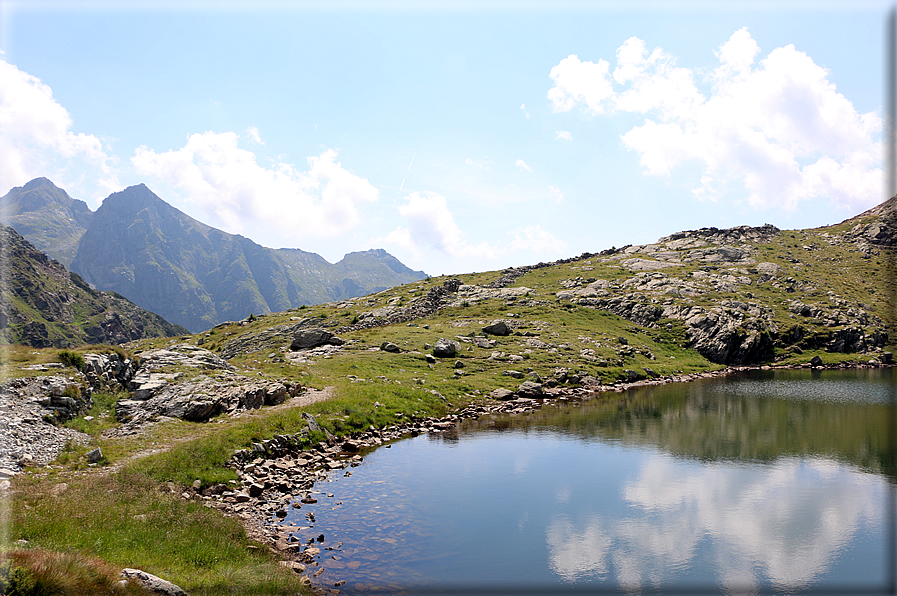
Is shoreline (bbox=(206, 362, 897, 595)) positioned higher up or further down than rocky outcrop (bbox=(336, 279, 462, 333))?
further down

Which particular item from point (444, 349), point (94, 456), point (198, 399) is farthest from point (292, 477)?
point (444, 349)

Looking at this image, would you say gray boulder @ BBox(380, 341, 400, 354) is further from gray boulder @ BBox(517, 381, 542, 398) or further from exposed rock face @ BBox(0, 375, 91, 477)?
exposed rock face @ BBox(0, 375, 91, 477)

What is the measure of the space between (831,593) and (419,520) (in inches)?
793

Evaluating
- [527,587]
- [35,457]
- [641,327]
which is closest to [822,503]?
[527,587]

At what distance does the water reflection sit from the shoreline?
12715mm

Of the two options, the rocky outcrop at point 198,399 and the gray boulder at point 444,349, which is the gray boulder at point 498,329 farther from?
the rocky outcrop at point 198,399

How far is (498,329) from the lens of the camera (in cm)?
9512

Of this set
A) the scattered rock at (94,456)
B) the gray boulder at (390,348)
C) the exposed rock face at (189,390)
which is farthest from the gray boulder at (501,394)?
the scattered rock at (94,456)

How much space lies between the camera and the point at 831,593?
64.5 ft

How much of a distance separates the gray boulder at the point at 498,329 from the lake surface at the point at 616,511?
43.4m

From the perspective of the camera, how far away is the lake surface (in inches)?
811

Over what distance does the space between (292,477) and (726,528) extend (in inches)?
1125

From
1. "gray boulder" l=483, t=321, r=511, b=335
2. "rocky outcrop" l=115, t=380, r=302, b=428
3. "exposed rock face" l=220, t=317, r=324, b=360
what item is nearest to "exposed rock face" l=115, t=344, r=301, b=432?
"rocky outcrop" l=115, t=380, r=302, b=428

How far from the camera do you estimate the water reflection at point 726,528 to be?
69.3 feet
